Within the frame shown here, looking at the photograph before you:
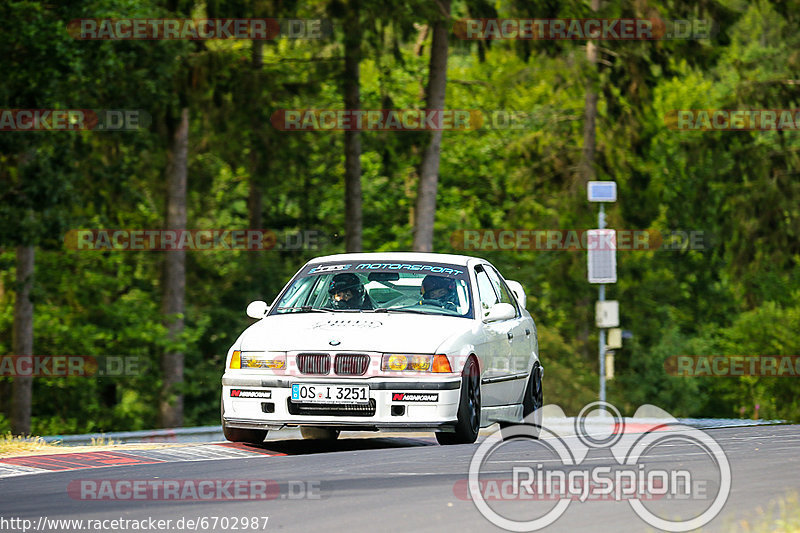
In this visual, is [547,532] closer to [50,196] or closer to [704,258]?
[50,196]

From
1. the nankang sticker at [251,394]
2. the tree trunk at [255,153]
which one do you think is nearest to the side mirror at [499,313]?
the nankang sticker at [251,394]

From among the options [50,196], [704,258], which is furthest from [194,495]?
[704,258]

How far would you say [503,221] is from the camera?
162 ft

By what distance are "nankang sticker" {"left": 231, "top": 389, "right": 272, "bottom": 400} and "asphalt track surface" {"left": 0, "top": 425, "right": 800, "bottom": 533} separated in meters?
0.48

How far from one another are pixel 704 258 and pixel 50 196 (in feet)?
110

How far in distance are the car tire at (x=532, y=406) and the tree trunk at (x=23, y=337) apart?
63.9ft

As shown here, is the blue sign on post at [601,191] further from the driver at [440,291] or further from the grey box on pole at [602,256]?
the driver at [440,291]

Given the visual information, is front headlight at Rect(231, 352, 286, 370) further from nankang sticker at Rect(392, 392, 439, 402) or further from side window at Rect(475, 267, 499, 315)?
side window at Rect(475, 267, 499, 315)

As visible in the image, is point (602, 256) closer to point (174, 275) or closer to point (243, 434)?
point (174, 275)

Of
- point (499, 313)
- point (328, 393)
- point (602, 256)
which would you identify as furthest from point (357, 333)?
point (602, 256)

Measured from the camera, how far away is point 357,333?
11.1m

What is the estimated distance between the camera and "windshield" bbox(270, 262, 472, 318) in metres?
12.1

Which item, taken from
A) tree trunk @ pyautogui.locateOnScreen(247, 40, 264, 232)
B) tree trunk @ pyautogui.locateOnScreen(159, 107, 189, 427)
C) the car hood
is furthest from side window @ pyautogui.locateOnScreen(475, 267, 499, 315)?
tree trunk @ pyautogui.locateOnScreen(247, 40, 264, 232)

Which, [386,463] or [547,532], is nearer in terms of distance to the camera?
[547,532]
